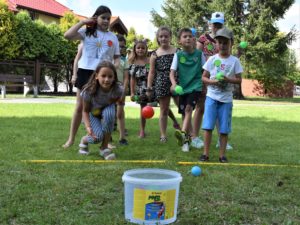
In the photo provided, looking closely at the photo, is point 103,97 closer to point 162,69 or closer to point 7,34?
point 162,69

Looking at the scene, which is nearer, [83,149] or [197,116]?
[83,149]

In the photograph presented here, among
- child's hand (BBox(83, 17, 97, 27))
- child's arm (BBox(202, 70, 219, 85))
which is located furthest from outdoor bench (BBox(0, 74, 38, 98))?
child's arm (BBox(202, 70, 219, 85))

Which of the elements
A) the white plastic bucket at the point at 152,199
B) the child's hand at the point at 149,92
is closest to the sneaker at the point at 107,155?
the child's hand at the point at 149,92

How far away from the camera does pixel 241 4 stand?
27.3 metres

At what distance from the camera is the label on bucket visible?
2.46m

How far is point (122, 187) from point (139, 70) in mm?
3518

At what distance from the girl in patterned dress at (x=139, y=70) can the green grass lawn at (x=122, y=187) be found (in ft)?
2.84

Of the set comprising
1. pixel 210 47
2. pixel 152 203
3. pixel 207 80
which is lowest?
pixel 152 203

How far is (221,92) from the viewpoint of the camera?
4648 millimetres

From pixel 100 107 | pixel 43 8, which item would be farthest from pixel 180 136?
pixel 43 8

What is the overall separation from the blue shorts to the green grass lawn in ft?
1.29

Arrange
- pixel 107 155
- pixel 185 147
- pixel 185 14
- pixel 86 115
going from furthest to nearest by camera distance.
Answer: pixel 185 14 → pixel 185 147 → pixel 86 115 → pixel 107 155

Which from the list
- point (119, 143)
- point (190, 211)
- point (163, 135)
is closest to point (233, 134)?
point (163, 135)

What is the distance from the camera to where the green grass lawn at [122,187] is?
2.72 metres
